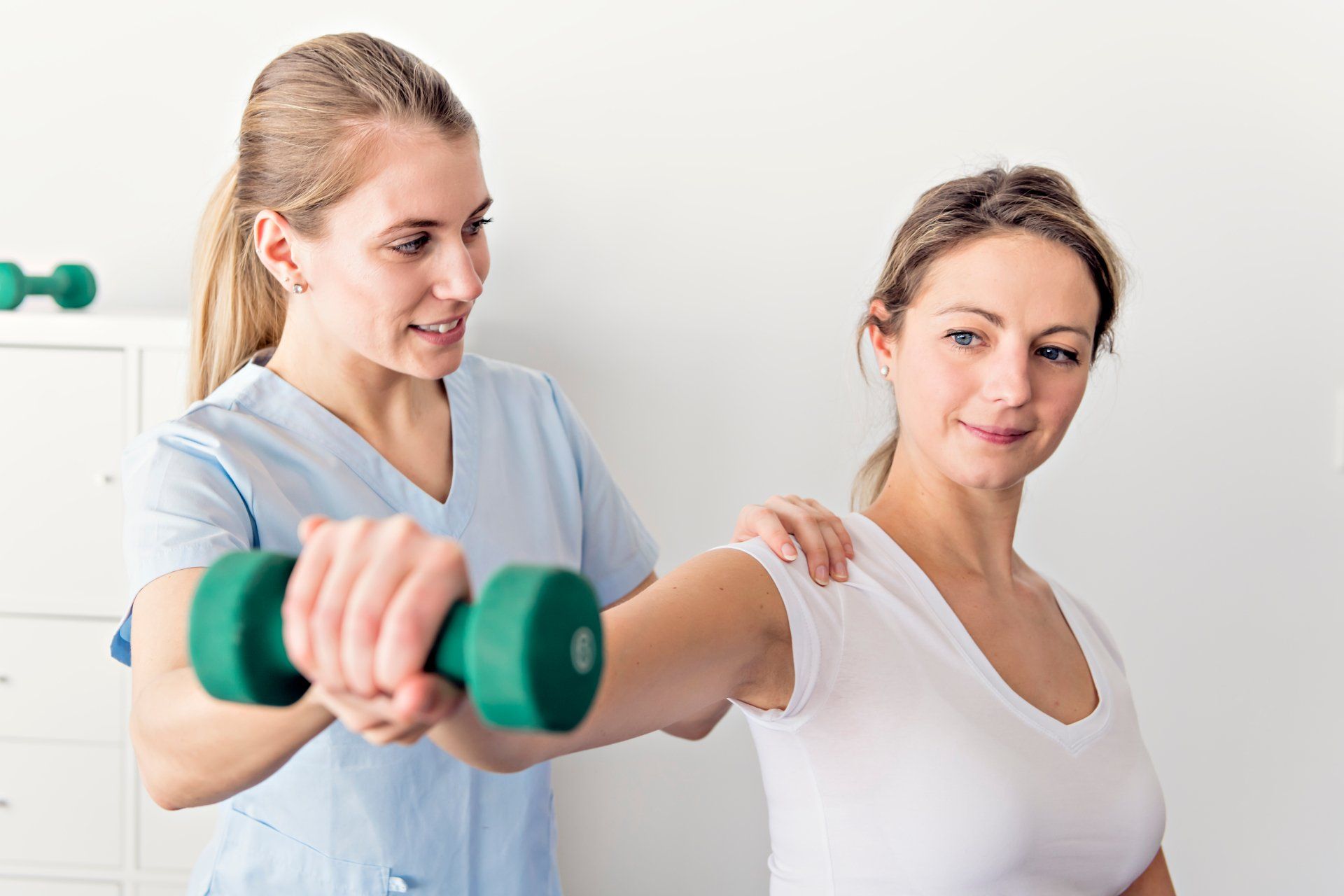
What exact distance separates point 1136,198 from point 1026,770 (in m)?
1.11

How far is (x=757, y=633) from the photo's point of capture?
85cm

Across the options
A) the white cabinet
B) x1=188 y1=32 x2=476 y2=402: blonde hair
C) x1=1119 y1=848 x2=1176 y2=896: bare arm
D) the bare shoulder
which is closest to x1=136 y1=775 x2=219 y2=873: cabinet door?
the white cabinet

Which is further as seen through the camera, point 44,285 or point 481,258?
point 44,285

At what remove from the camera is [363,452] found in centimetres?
121

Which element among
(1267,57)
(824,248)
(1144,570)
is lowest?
(1144,570)

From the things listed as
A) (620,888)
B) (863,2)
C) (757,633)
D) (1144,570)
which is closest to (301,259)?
(757,633)

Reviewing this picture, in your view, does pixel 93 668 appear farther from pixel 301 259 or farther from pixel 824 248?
pixel 824 248

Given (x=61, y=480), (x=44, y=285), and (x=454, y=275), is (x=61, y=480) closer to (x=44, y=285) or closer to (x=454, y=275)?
(x=44, y=285)

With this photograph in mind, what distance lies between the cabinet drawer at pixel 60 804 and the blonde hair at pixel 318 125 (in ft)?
2.74

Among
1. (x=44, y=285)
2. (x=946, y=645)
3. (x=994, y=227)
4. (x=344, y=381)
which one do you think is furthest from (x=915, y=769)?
(x=44, y=285)

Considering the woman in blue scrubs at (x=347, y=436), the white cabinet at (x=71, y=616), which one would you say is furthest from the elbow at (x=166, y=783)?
the white cabinet at (x=71, y=616)

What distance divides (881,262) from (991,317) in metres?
0.75

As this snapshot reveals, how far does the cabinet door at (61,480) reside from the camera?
5.36ft

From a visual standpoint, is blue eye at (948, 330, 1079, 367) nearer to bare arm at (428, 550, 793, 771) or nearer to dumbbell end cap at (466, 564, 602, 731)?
bare arm at (428, 550, 793, 771)
